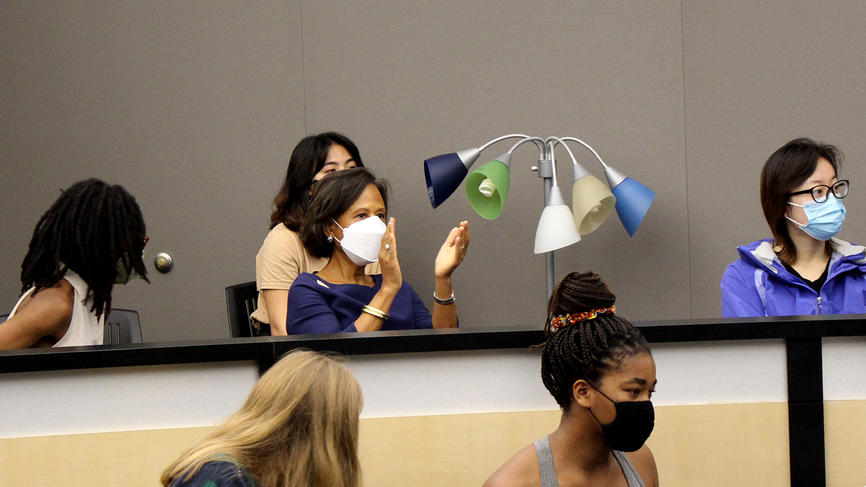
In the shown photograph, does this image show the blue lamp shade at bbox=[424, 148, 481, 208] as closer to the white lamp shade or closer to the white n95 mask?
the white lamp shade

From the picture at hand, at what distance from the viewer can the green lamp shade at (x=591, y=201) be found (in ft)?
10.4

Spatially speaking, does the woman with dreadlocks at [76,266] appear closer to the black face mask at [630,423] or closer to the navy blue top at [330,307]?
the navy blue top at [330,307]

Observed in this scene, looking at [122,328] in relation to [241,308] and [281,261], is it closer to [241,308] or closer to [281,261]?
[241,308]

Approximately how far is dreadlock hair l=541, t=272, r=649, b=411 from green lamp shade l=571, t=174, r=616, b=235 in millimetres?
1488

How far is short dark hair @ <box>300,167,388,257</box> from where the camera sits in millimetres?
2480

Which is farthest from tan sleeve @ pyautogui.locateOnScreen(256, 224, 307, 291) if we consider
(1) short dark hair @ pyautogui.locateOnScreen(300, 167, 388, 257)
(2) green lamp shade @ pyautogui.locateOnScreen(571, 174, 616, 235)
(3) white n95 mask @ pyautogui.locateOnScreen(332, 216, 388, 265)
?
(2) green lamp shade @ pyautogui.locateOnScreen(571, 174, 616, 235)

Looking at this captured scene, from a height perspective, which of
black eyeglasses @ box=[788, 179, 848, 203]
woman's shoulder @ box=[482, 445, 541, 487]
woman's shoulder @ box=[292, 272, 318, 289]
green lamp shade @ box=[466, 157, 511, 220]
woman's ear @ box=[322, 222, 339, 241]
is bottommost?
woman's shoulder @ box=[482, 445, 541, 487]

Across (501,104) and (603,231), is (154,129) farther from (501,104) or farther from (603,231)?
(603,231)

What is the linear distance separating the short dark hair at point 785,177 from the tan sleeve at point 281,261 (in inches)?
59.2

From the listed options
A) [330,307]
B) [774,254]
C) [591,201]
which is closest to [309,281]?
[330,307]

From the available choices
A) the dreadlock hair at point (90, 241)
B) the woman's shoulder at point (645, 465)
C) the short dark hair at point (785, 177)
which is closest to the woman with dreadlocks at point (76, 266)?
the dreadlock hair at point (90, 241)

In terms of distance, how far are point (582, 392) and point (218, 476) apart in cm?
73

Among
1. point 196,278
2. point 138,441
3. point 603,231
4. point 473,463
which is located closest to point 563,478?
point 473,463

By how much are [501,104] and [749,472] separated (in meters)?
2.27
